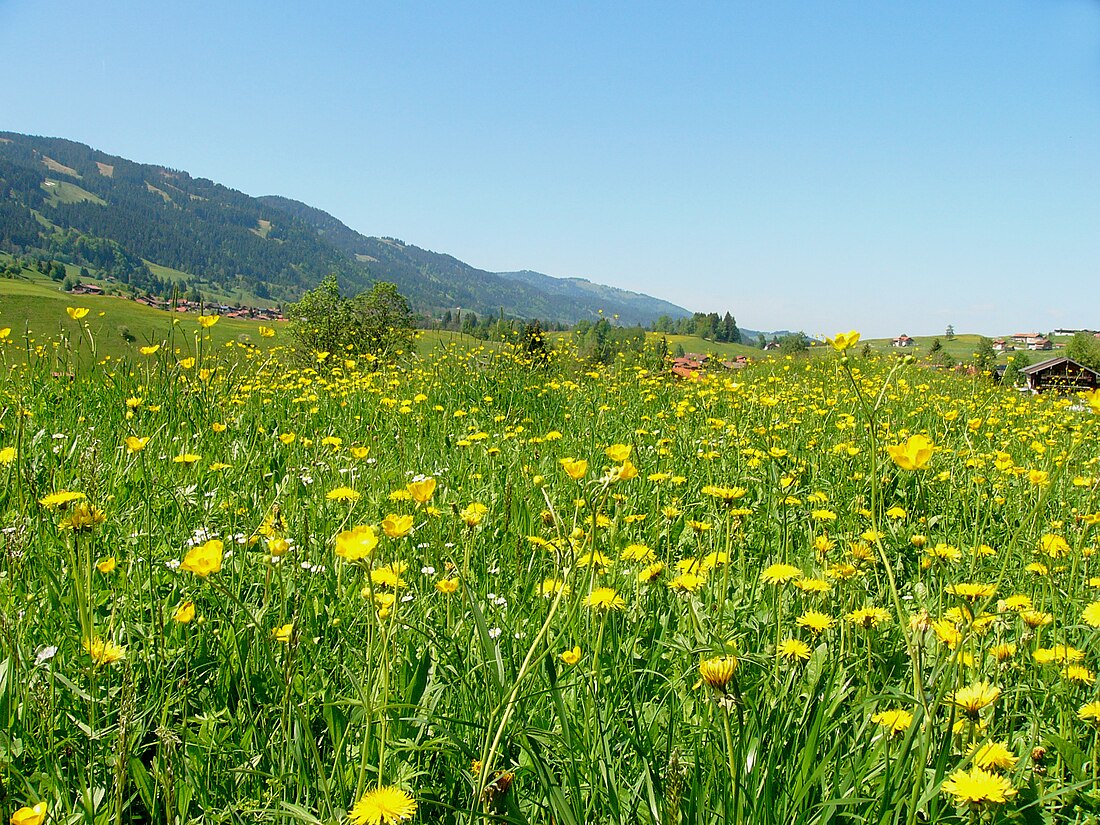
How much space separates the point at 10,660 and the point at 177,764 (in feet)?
1.36

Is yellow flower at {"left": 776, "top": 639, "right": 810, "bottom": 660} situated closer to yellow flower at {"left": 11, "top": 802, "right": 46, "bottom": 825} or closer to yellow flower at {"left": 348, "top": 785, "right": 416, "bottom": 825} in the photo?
yellow flower at {"left": 348, "top": 785, "right": 416, "bottom": 825}

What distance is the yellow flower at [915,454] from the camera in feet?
3.76

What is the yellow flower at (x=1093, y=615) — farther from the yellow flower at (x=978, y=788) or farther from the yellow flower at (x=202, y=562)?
the yellow flower at (x=202, y=562)

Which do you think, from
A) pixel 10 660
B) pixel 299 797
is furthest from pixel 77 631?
pixel 299 797

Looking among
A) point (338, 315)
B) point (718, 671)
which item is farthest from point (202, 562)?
point (338, 315)

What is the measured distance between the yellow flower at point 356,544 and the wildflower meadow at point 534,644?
0.08 ft

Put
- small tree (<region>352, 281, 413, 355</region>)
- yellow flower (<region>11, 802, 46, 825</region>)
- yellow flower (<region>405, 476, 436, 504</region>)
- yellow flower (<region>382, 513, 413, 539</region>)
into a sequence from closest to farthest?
yellow flower (<region>11, 802, 46, 825</region>) < yellow flower (<region>382, 513, 413, 539</region>) < yellow flower (<region>405, 476, 436, 504</region>) < small tree (<region>352, 281, 413, 355</region>)

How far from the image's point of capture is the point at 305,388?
5.74 meters

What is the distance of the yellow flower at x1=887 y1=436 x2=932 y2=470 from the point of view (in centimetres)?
114

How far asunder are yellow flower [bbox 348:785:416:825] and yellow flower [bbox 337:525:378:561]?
34 cm

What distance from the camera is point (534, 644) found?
2.79ft

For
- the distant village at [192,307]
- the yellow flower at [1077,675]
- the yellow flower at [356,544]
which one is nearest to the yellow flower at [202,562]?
the yellow flower at [356,544]

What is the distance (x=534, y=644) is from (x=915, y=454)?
0.77m

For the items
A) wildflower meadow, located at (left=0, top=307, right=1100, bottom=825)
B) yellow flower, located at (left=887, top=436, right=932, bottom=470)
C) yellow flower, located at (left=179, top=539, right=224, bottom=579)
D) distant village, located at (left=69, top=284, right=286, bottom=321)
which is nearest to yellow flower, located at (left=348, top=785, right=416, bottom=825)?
wildflower meadow, located at (left=0, top=307, right=1100, bottom=825)
